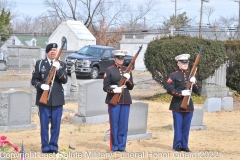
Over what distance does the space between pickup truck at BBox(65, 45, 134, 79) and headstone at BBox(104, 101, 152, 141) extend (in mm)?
15940

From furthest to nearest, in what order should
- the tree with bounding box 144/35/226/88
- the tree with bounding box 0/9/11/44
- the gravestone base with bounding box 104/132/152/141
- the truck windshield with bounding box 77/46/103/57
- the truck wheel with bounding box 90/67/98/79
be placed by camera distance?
1. the tree with bounding box 0/9/11/44
2. the truck windshield with bounding box 77/46/103/57
3. the truck wheel with bounding box 90/67/98/79
4. the tree with bounding box 144/35/226/88
5. the gravestone base with bounding box 104/132/152/141

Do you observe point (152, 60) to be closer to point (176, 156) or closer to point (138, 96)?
point (138, 96)

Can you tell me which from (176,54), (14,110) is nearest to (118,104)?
(14,110)

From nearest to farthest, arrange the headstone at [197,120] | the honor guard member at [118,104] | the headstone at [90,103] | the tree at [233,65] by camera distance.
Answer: the honor guard member at [118,104] → the headstone at [197,120] → the headstone at [90,103] → the tree at [233,65]

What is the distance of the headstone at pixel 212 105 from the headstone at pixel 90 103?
3.97 metres

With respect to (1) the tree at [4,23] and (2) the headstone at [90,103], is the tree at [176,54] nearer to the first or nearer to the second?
(2) the headstone at [90,103]

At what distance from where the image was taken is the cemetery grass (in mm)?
8547

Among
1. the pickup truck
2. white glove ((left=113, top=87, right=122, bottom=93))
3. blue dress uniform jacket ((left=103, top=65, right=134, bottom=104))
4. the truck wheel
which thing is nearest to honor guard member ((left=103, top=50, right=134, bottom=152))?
blue dress uniform jacket ((left=103, top=65, right=134, bottom=104))

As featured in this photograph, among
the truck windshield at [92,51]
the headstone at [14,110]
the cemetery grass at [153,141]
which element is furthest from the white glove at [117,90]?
the truck windshield at [92,51]

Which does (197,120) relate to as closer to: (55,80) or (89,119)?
(89,119)

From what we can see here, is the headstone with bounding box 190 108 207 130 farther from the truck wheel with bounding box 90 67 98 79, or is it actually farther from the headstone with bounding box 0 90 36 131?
the truck wheel with bounding box 90 67 98 79

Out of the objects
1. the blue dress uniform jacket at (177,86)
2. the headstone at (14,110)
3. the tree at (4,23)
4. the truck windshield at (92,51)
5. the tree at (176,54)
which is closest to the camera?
the blue dress uniform jacket at (177,86)

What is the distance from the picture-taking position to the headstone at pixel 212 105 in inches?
620

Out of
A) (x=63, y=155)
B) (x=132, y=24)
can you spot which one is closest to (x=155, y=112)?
(x=63, y=155)
